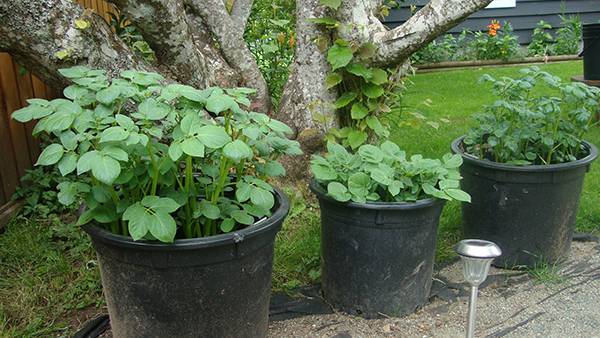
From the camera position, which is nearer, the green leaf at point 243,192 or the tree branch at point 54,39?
the green leaf at point 243,192

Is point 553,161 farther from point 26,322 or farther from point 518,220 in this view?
point 26,322

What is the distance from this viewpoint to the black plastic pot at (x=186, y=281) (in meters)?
1.85

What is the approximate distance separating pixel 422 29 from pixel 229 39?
1242 mm

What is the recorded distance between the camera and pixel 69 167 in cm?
170

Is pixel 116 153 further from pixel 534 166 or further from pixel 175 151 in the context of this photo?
pixel 534 166

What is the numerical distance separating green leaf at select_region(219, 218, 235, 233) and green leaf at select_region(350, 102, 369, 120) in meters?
1.44

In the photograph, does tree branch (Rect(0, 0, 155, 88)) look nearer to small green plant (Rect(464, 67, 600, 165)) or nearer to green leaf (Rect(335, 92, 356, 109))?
green leaf (Rect(335, 92, 356, 109))

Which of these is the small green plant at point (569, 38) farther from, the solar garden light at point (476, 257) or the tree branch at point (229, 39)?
the solar garden light at point (476, 257)

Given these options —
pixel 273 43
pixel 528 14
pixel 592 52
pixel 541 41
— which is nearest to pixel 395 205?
pixel 273 43

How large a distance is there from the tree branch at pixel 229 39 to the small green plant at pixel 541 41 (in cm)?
659

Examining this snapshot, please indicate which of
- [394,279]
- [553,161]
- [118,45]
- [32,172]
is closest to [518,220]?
[553,161]

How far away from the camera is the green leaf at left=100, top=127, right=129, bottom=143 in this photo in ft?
5.38

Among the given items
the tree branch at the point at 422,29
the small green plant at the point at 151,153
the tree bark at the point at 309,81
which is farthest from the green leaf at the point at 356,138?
the small green plant at the point at 151,153

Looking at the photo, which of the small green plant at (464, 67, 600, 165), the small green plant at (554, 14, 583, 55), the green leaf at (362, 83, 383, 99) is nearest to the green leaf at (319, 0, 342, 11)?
the green leaf at (362, 83, 383, 99)
